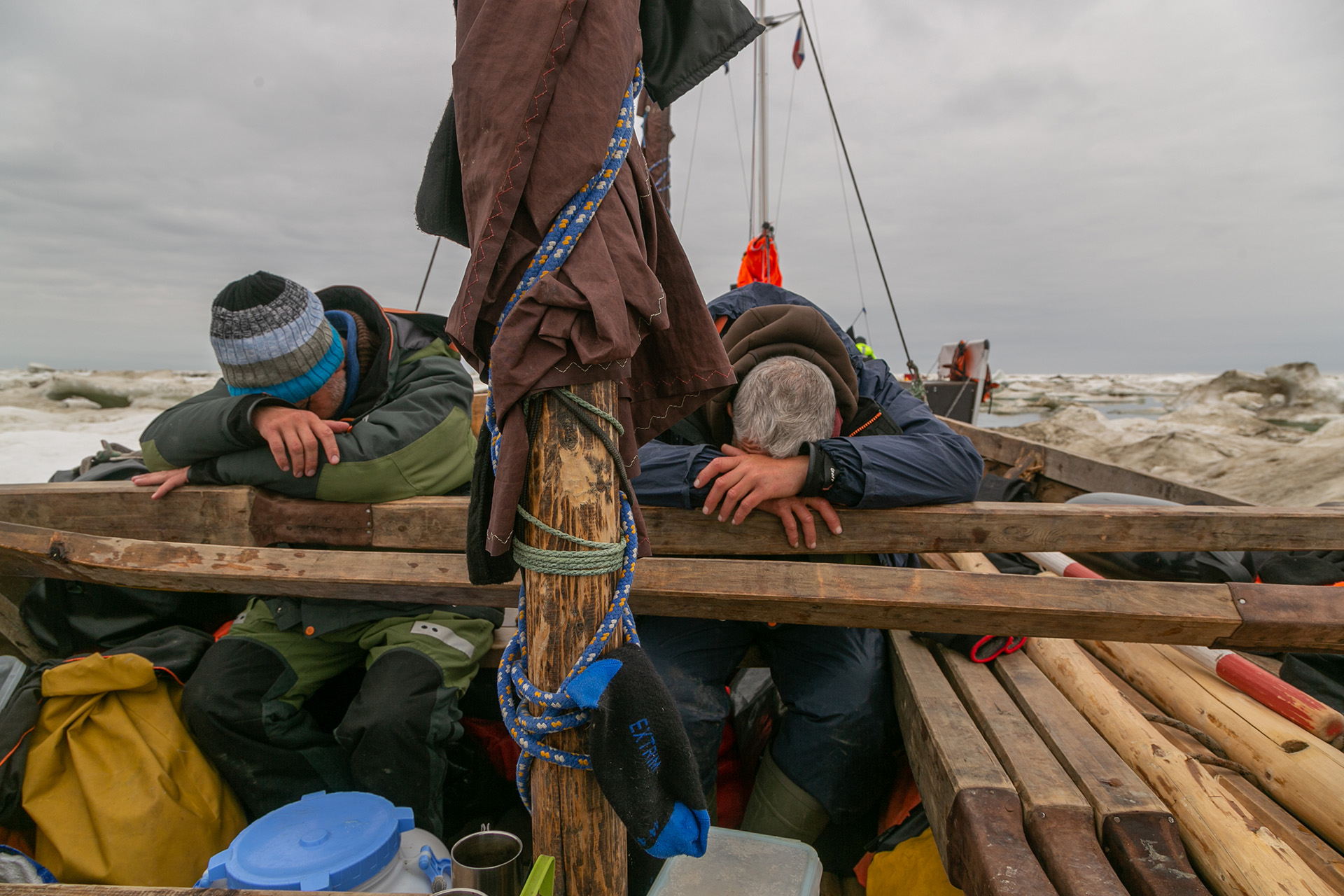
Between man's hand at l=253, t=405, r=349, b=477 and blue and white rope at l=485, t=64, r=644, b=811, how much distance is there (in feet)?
3.99

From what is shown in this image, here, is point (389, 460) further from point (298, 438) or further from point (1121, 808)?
point (1121, 808)

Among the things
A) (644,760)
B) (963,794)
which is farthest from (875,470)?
(644,760)

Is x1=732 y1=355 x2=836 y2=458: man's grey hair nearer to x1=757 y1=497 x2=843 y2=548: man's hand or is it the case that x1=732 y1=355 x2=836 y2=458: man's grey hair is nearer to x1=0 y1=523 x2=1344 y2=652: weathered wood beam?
x1=757 y1=497 x2=843 y2=548: man's hand

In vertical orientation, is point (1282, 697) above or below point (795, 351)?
below

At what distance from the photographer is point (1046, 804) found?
1.42m

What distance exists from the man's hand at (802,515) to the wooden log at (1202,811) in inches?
35.2

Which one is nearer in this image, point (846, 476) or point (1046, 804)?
point (1046, 804)

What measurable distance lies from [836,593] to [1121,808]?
0.75 meters

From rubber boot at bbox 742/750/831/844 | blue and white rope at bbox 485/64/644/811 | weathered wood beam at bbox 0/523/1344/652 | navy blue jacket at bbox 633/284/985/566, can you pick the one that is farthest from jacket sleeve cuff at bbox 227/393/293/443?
rubber boot at bbox 742/750/831/844

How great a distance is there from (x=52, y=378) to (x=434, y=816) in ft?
65.6

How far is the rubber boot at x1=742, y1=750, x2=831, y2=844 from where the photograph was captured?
205cm

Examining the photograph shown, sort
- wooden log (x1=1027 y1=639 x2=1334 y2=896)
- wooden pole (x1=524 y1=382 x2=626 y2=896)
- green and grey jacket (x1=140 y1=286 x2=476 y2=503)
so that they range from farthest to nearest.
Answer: green and grey jacket (x1=140 y1=286 x2=476 y2=503), wooden log (x1=1027 y1=639 x2=1334 y2=896), wooden pole (x1=524 y1=382 x2=626 y2=896)

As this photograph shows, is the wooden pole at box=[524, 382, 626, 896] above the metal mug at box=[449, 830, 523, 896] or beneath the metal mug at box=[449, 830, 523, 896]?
above

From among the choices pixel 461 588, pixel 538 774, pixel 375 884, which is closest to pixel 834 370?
pixel 461 588
